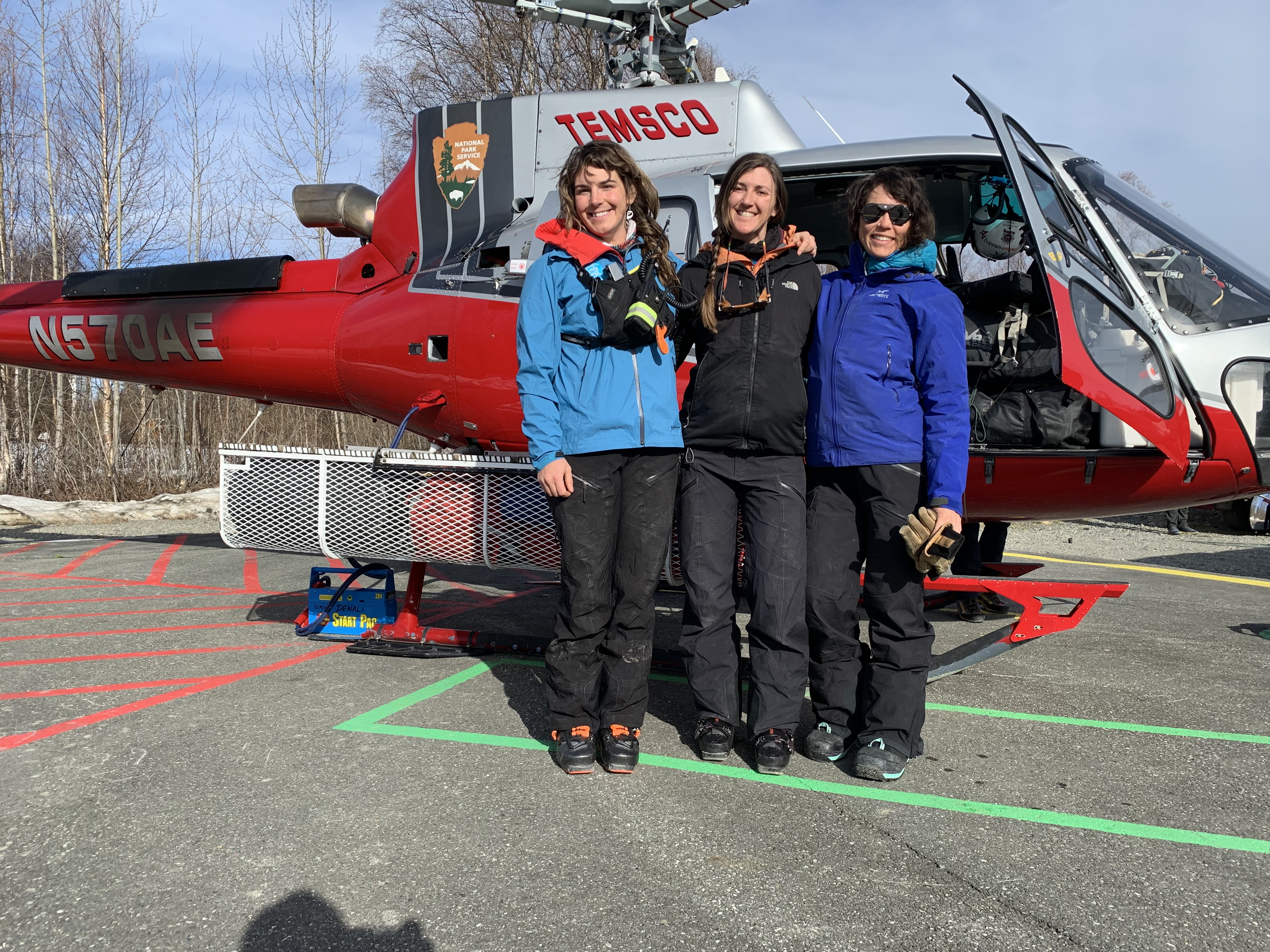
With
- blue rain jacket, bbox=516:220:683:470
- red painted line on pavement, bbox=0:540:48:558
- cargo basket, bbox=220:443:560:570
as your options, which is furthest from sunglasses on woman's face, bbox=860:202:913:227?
red painted line on pavement, bbox=0:540:48:558

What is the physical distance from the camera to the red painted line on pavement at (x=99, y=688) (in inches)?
148

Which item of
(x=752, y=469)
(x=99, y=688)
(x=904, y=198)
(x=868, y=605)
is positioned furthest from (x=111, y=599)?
(x=904, y=198)

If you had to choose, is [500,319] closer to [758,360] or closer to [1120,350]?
[758,360]

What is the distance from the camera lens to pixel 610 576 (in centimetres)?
298

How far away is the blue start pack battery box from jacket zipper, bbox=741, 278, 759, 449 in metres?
2.47

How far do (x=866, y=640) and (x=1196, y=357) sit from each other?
7.97 ft

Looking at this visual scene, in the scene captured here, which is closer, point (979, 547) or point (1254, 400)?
point (1254, 400)

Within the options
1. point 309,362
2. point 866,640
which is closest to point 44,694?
point 309,362

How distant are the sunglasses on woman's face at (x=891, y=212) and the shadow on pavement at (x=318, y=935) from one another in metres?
2.48

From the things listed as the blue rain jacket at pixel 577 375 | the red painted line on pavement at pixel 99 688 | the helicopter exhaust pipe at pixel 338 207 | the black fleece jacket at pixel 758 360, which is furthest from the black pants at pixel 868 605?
the helicopter exhaust pipe at pixel 338 207

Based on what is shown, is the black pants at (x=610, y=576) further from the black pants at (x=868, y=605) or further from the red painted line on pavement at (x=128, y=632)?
the red painted line on pavement at (x=128, y=632)

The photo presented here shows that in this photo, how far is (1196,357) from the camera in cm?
354

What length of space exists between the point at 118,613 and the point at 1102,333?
19.4 feet

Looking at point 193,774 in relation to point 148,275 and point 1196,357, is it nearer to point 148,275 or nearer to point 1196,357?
point 1196,357
